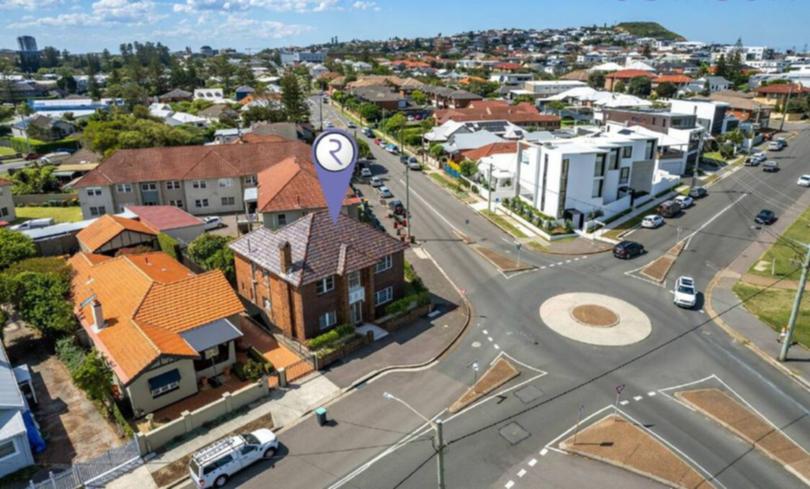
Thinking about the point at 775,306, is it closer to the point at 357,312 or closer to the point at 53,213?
the point at 357,312

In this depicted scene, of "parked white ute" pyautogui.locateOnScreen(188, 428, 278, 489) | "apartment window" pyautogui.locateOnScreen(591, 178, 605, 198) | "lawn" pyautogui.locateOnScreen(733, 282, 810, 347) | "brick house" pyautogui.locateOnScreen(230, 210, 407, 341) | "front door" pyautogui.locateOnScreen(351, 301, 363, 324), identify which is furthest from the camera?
"apartment window" pyautogui.locateOnScreen(591, 178, 605, 198)

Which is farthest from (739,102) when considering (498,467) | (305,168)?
(498,467)

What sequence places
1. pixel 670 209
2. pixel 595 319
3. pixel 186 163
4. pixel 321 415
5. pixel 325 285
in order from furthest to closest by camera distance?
pixel 186 163, pixel 670 209, pixel 595 319, pixel 325 285, pixel 321 415

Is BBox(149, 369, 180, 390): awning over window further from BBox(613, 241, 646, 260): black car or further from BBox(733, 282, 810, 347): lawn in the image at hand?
BBox(613, 241, 646, 260): black car

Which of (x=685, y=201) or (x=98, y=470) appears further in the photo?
(x=685, y=201)

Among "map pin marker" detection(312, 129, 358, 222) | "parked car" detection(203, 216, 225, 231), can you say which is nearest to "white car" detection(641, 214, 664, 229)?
"map pin marker" detection(312, 129, 358, 222)

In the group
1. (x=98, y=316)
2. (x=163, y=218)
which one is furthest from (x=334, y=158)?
(x=163, y=218)

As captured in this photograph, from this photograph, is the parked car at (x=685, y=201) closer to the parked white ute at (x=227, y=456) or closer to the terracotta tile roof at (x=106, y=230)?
the parked white ute at (x=227, y=456)
